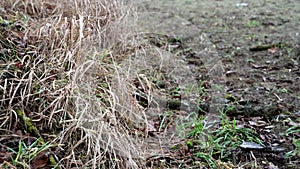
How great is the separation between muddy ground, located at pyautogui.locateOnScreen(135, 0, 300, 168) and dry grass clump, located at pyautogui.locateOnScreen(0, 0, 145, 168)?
0.82 ft

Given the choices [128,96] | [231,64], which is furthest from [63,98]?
[231,64]

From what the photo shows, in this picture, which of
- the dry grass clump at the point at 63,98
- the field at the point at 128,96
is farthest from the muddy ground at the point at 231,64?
the dry grass clump at the point at 63,98

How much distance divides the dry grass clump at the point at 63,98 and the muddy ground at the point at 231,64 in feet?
0.82

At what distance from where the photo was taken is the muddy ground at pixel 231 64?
2.16 meters

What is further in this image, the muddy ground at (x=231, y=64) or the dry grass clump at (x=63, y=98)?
the muddy ground at (x=231, y=64)

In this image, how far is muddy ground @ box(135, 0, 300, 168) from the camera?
2160mm

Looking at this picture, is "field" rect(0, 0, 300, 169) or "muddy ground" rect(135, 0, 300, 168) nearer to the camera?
"field" rect(0, 0, 300, 169)

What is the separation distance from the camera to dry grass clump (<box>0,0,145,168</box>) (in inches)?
65.7

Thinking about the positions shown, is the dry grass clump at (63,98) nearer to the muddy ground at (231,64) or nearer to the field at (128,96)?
the field at (128,96)

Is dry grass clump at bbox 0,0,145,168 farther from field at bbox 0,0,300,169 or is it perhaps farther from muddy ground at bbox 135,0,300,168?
muddy ground at bbox 135,0,300,168

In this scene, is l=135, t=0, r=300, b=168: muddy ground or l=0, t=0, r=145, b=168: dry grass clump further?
l=135, t=0, r=300, b=168: muddy ground

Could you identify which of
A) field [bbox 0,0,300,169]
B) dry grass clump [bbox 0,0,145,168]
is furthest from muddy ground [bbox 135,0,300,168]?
dry grass clump [bbox 0,0,145,168]

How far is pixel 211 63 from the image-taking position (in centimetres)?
299

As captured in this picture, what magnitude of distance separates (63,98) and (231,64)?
1557mm
